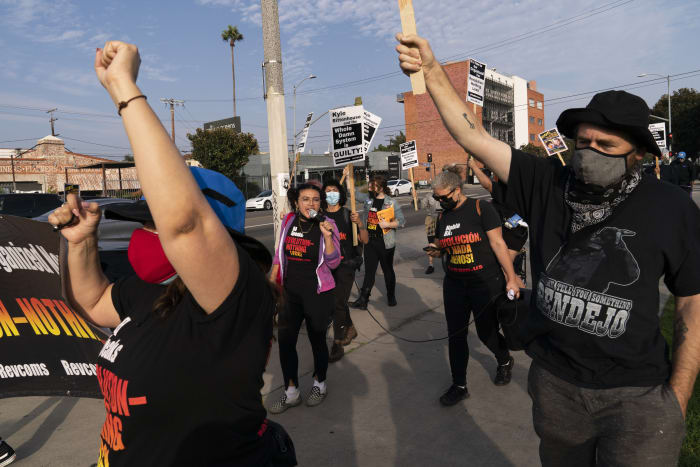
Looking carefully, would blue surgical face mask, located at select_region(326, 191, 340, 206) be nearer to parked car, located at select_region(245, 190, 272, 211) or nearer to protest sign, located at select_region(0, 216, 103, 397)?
protest sign, located at select_region(0, 216, 103, 397)

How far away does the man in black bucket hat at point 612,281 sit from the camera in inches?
71.6

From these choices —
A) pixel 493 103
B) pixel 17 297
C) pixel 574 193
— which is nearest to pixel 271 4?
pixel 17 297

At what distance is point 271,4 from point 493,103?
2758 inches

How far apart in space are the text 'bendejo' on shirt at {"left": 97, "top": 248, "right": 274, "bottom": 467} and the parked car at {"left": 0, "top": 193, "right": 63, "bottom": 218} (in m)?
16.1

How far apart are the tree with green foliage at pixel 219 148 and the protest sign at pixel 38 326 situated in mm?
33520

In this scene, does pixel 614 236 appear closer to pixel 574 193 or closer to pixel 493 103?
pixel 574 193

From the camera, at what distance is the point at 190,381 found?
51.3 inches

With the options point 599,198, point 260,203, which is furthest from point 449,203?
point 260,203

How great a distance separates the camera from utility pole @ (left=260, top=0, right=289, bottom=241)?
21.9 ft

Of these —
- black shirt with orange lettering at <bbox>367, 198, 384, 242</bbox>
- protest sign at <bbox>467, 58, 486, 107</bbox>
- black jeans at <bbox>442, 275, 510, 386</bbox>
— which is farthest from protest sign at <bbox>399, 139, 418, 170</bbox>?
black jeans at <bbox>442, 275, 510, 386</bbox>

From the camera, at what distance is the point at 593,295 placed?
1.86 meters

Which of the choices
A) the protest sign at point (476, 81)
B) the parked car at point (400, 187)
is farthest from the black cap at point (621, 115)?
the parked car at point (400, 187)

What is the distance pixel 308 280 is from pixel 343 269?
1139 mm

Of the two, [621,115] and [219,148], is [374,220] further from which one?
[219,148]
